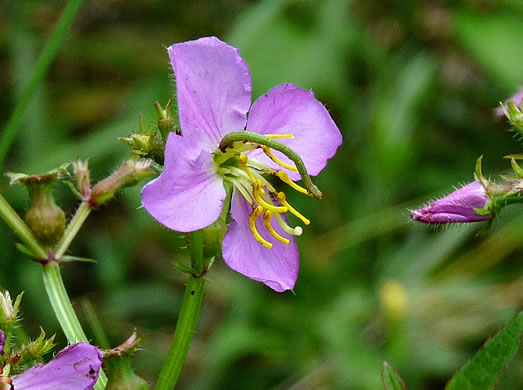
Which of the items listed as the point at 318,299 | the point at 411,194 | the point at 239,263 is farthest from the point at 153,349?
the point at 239,263

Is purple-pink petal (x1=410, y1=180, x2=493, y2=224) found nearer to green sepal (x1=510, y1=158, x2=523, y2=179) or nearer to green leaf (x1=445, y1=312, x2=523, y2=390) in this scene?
green sepal (x1=510, y1=158, x2=523, y2=179)

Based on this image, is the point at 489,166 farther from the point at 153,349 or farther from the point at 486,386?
the point at 486,386

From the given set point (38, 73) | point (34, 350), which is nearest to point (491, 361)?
point (34, 350)

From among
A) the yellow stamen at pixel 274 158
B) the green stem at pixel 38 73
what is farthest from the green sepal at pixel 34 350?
the green stem at pixel 38 73

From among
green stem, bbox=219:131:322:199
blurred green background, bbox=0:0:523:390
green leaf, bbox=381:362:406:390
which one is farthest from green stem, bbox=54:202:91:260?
blurred green background, bbox=0:0:523:390

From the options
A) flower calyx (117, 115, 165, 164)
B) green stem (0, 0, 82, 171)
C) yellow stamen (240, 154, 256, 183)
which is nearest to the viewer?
flower calyx (117, 115, 165, 164)

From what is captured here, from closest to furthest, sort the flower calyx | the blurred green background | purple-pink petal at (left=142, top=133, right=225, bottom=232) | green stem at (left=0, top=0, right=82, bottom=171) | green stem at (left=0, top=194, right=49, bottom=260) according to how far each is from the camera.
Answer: purple-pink petal at (left=142, top=133, right=225, bottom=232) → the flower calyx → green stem at (left=0, top=194, right=49, bottom=260) → green stem at (left=0, top=0, right=82, bottom=171) → the blurred green background

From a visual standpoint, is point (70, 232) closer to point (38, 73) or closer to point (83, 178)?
point (83, 178)
